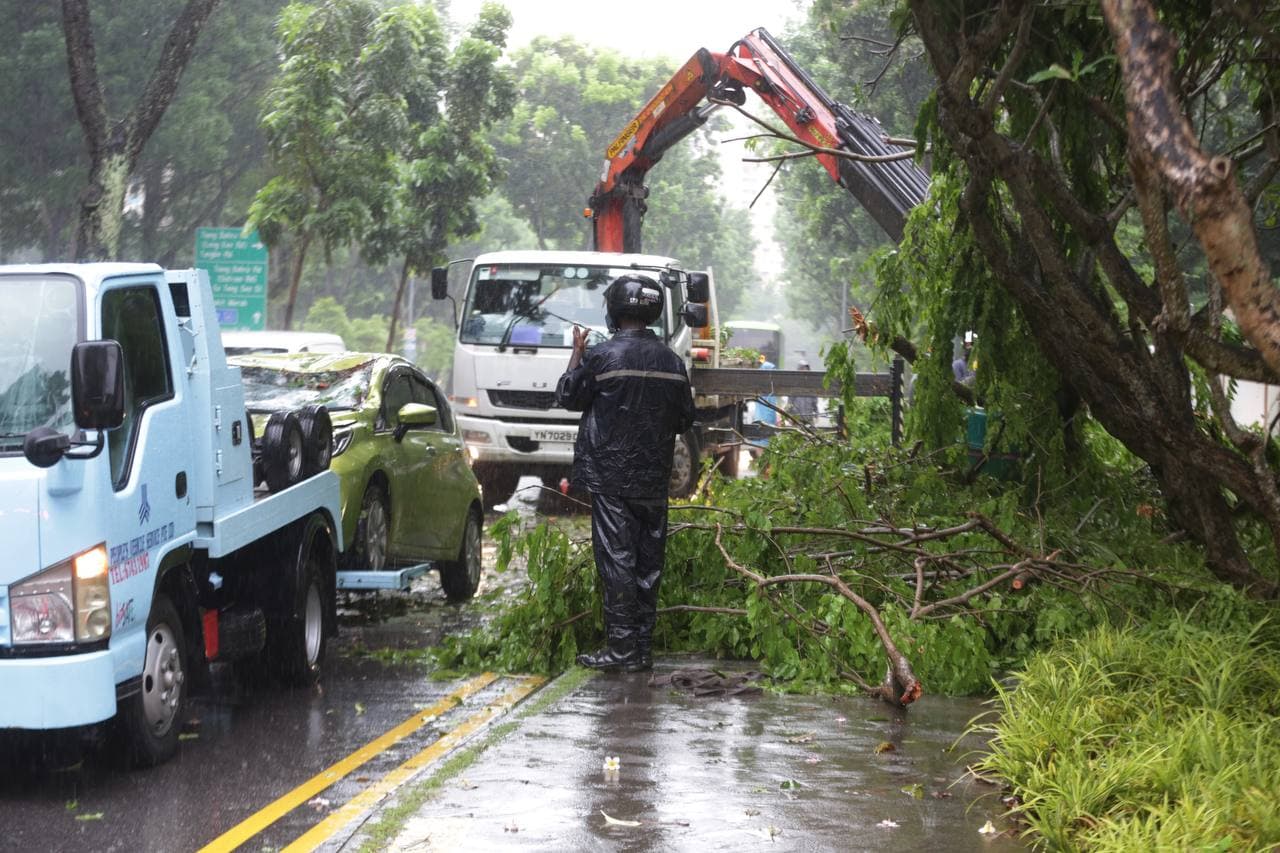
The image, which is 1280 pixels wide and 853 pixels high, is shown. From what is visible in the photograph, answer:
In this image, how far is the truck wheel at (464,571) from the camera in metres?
12.3

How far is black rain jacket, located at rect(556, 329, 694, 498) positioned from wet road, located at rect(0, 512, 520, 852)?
1.32 metres

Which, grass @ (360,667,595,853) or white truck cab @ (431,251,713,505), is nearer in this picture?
grass @ (360,667,595,853)

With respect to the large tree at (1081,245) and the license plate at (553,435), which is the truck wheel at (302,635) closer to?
the large tree at (1081,245)

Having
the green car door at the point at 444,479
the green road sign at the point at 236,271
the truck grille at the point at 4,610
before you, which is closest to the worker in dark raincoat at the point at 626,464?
the truck grille at the point at 4,610

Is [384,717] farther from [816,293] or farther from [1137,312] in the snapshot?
[816,293]

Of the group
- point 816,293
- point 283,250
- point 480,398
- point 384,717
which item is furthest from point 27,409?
point 816,293

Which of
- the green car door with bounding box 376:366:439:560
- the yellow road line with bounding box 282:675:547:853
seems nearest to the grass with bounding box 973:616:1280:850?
the yellow road line with bounding box 282:675:547:853

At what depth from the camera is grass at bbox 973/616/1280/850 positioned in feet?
15.6

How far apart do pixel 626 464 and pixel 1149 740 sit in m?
3.38

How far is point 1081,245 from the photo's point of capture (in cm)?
1011

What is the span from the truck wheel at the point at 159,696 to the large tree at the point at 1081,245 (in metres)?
4.16

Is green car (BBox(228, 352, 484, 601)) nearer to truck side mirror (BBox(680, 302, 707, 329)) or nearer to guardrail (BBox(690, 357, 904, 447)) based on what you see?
truck side mirror (BBox(680, 302, 707, 329))

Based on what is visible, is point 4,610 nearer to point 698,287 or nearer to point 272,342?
point 698,287

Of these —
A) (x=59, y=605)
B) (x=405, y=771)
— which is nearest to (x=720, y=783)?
(x=405, y=771)
